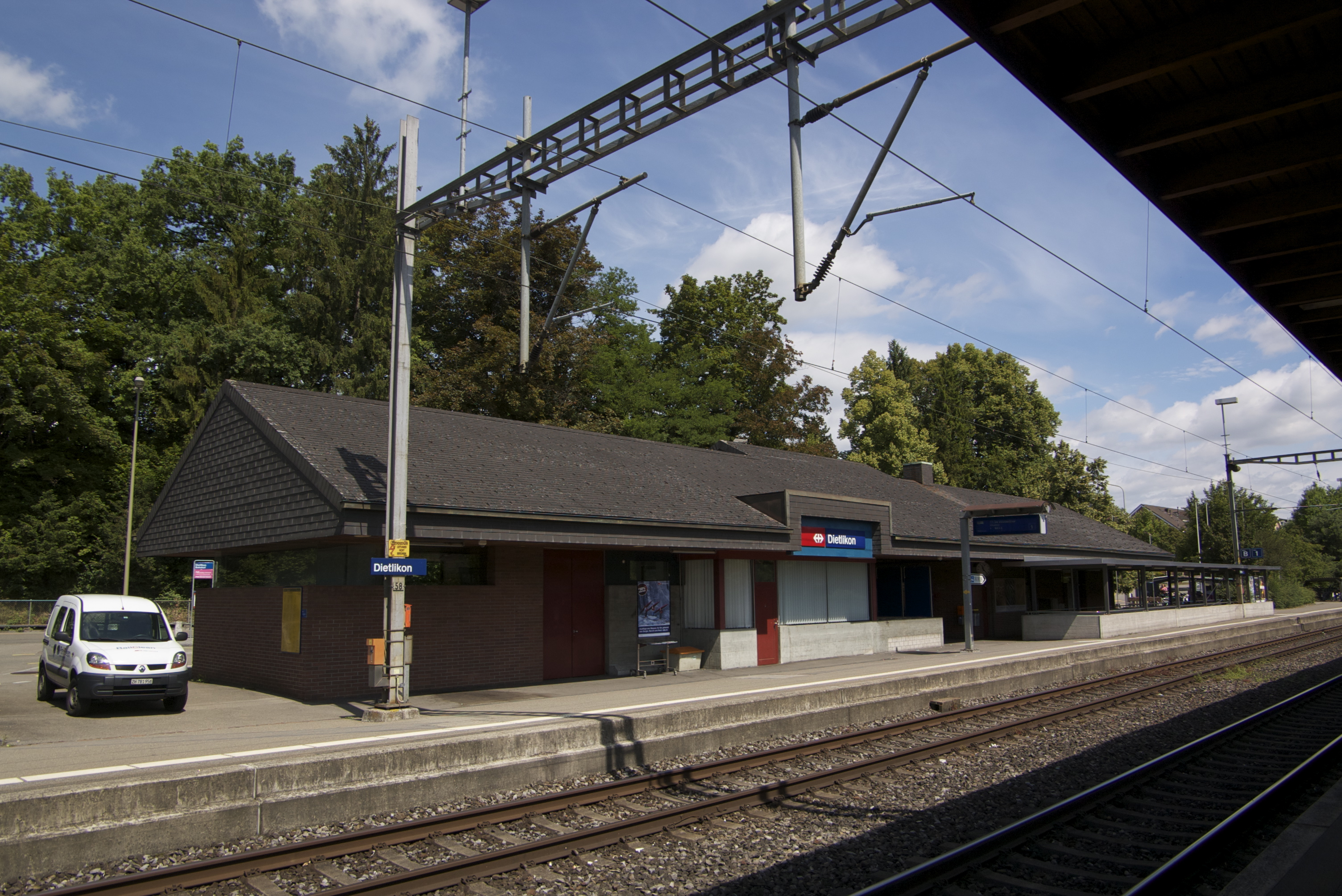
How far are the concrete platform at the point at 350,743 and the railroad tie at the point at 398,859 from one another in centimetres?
116

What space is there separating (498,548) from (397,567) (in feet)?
16.4

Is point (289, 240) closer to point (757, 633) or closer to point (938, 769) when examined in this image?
point (757, 633)

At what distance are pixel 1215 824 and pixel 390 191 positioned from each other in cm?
4833

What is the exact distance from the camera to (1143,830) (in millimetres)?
7961

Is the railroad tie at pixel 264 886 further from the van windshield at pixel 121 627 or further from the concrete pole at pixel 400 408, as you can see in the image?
the van windshield at pixel 121 627

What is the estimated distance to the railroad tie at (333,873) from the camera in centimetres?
685

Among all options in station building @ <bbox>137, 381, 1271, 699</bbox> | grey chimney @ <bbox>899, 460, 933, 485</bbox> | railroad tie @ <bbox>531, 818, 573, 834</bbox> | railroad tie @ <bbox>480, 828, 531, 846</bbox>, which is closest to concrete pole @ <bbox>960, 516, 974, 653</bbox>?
station building @ <bbox>137, 381, 1271, 699</bbox>

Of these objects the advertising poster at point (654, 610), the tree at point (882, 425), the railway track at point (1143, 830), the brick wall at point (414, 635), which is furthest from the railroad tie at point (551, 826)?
the tree at point (882, 425)

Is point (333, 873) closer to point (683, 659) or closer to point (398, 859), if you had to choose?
point (398, 859)

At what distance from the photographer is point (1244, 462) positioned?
131ft

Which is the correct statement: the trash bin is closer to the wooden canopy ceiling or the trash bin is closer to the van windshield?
the van windshield

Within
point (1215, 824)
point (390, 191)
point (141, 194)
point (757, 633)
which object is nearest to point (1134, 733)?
point (1215, 824)

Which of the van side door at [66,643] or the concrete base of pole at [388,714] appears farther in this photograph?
the van side door at [66,643]

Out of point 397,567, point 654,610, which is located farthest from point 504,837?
point 654,610
